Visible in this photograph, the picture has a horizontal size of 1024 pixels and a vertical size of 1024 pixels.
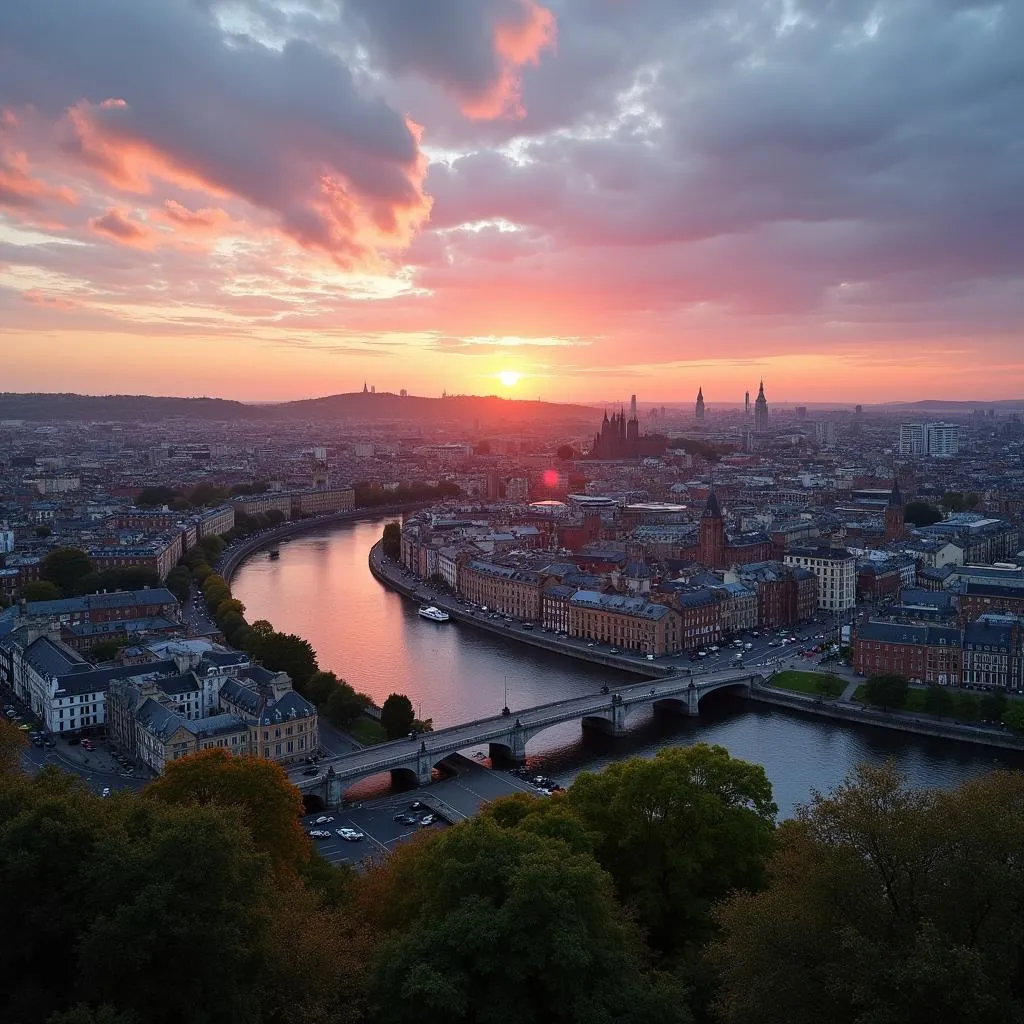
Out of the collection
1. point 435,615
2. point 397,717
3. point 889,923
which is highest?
point 889,923

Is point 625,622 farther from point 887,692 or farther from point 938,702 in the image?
point 938,702

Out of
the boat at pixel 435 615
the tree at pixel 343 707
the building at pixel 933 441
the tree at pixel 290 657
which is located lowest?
the boat at pixel 435 615

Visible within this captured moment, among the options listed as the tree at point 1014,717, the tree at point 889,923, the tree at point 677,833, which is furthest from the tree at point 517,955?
the tree at point 1014,717

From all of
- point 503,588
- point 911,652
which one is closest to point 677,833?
point 911,652

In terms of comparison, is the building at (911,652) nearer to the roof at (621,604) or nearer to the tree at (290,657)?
the roof at (621,604)

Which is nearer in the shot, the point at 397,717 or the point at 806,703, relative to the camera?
the point at 397,717

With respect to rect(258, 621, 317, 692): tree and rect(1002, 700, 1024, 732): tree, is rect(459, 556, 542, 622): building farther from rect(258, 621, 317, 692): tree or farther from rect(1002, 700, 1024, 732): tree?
rect(1002, 700, 1024, 732): tree

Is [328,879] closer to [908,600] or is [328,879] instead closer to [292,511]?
[908,600]
